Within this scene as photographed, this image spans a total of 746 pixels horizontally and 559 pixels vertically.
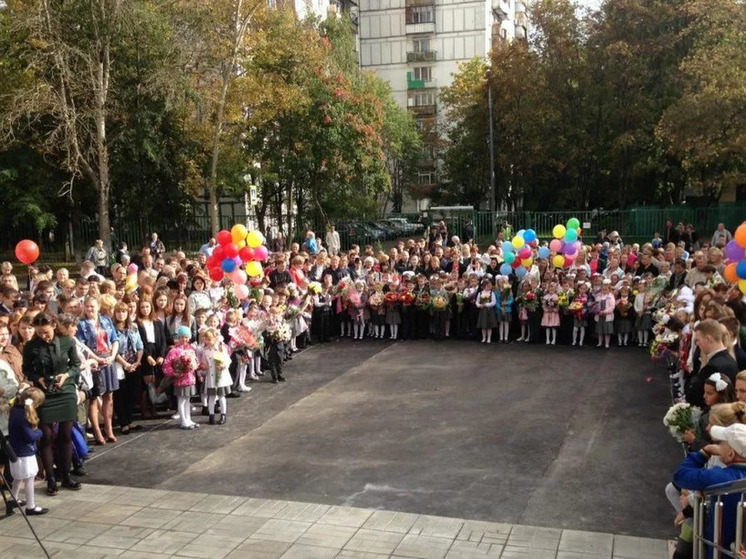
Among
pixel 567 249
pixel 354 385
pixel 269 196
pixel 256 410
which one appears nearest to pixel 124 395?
pixel 256 410

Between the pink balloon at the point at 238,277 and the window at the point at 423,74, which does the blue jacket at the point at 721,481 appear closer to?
the pink balloon at the point at 238,277

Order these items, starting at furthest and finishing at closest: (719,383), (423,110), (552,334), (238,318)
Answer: (423,110)
(552,334)
(238,318)
(719,383)

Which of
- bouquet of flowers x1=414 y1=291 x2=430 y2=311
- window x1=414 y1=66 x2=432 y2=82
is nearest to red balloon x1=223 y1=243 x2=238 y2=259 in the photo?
bouquet of flowers x1=414 y1=291 x2=430 y2=311

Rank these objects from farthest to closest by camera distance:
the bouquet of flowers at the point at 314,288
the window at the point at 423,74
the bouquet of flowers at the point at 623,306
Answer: the window at the point at 423,74
the bouquet of flowers at the point at 314,288
the bouquet of flowers at the point at 623,306

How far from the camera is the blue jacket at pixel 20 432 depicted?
7176 mm

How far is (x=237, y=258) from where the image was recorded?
1323cm

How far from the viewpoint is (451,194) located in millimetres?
50656

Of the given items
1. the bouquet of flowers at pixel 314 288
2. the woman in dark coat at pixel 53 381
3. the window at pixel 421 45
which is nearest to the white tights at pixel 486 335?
the bouquet of flowers at pixel 314 288

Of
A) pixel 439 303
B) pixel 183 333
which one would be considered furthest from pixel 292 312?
pixel 183 333

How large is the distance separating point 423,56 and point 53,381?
5809cm

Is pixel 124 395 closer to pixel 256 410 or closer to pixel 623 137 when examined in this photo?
pixel 256 410

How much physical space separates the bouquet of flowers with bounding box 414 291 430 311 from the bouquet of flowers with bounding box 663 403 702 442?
9.40 m

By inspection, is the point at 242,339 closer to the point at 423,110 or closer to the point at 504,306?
the point at 504,306

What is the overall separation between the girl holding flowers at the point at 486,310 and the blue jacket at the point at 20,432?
9.70 meters
